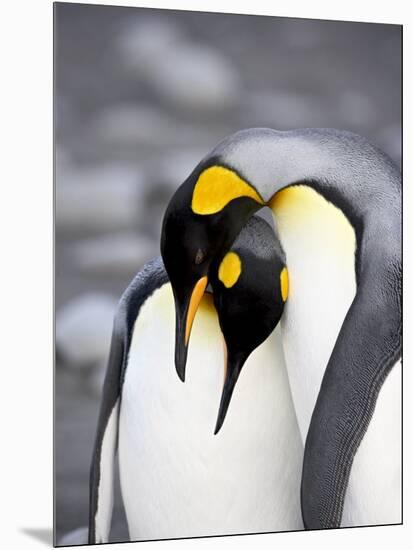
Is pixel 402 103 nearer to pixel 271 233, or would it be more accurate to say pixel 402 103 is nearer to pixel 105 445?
pixel 271 233

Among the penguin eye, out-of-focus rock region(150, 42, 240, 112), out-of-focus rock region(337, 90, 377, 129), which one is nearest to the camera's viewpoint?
the penguin eye

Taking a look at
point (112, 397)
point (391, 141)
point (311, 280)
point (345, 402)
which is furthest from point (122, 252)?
point (391, 141)

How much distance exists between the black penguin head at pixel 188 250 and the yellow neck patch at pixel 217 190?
0.5 inches

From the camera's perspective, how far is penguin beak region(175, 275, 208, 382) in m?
3.45

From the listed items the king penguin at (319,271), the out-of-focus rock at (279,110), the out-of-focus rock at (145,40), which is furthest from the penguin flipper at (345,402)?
the out-of-focus rock at (145,40)

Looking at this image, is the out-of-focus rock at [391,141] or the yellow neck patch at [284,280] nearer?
the yellow neck patch at [284,280]

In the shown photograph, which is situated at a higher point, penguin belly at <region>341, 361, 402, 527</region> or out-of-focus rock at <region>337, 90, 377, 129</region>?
out-of-focus rock at <region>337, 90, 377, 129</region>

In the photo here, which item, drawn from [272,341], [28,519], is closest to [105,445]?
[28,519]

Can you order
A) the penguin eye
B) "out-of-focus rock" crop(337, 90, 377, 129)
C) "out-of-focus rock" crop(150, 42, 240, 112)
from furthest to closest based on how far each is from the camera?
"out-of-focus rock" crop(337, 90, 377, 129) → "out-of-focus rock" crop(150, 42, 240, 112) → the penguin eye

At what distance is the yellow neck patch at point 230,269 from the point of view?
3.48m

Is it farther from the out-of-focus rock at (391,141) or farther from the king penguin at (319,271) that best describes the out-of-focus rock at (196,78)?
the out-of-focus rock at (391,141)

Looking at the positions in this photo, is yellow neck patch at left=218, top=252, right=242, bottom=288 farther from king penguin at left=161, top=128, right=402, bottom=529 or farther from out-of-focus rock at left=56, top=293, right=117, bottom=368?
out-of-focus rock at left=56, top=293, right=117, bottom=368

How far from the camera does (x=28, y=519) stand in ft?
11.6

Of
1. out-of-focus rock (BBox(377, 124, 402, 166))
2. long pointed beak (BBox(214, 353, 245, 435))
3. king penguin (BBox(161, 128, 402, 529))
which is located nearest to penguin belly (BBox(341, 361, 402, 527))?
king penguin (BBox(161, 128, 402, 529))
